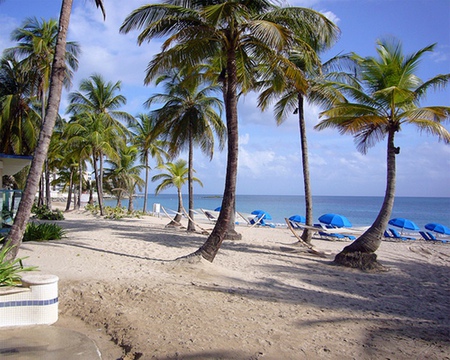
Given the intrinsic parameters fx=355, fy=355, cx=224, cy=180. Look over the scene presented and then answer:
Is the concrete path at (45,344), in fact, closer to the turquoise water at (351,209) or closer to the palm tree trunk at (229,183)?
the palm tree trunk at (229,183)

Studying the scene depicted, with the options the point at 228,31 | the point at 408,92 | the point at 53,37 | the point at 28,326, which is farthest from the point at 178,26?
the point at 53,37

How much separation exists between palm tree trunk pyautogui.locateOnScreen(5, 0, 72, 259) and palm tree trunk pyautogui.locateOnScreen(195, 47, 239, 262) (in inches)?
140

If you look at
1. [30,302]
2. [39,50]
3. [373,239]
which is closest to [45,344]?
[30,302]

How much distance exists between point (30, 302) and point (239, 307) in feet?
9.08

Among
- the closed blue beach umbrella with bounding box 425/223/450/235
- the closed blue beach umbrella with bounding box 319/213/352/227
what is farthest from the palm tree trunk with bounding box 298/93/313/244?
the closed blue beach umbrella with bounding box 425/223/450/235

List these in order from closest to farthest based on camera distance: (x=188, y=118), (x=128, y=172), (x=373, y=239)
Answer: (x=373, y=239) < (x=188, y=118) < (x=128, y=172)

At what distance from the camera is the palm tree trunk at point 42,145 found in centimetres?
609

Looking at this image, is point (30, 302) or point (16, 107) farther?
point (16, 107)

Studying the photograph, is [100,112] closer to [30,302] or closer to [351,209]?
[30,302]

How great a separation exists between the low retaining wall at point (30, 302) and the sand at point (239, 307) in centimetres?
30

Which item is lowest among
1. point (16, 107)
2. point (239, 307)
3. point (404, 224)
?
point (239, 307)

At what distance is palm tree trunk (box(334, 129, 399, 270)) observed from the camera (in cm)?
984

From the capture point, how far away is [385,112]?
10445 millimetres

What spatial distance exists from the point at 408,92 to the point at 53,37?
1695cm
